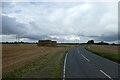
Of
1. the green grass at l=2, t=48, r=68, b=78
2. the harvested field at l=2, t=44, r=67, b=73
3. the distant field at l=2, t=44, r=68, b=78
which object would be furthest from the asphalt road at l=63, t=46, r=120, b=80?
the harvested field at l=2, t=44, r=67, b=73

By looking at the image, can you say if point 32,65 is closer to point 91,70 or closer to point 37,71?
point 37,71

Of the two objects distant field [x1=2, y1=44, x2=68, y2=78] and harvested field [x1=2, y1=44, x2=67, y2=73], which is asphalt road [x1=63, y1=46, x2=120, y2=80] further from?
harvested field [x1=2, y1=44, x2=67, y2=73]

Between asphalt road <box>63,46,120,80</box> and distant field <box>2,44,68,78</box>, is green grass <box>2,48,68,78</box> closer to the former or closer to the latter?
distant field <box>2,44,68,78</box>

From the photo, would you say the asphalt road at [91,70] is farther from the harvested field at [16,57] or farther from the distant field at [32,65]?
the harvested field at [16,57]

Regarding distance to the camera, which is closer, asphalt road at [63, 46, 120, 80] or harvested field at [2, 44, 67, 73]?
asphalt road at [63, 46, 120, 80]

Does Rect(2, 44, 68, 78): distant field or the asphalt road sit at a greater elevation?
the asphalt road

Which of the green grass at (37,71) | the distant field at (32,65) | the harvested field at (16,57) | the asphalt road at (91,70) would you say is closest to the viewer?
the asphalt road at (91,70)

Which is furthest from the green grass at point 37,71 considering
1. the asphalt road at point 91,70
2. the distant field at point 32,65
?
the asphalt road at point 91,70

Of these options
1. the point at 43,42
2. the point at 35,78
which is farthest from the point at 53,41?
the point at 35,78

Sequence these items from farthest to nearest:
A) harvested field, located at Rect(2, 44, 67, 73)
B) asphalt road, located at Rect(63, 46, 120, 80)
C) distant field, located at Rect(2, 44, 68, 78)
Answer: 1. harvested field, located at Rect(2, 44, 67, 73)
2. distant field, located at Rect(2, 44, 68, 78)
3. asphalt road, located at Rect(63, 46, 120, 80)

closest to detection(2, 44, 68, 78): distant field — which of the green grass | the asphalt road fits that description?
the green grass

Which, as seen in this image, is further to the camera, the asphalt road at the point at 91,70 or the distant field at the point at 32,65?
the distant field at the point at 32,65

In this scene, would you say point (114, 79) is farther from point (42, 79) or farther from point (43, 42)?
point (43, 42)

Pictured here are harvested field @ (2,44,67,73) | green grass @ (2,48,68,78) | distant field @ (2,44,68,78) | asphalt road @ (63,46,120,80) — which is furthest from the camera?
harvested field @ (2,44,67,73)
